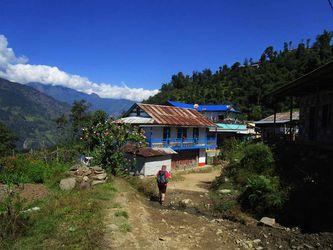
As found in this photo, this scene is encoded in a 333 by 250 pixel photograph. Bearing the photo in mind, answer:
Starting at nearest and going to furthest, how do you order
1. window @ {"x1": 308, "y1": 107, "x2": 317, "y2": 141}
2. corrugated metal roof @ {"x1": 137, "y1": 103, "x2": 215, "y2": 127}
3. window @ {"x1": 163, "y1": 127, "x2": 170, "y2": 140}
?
window @ {"x1": 308, "y1": 107, "x2": 317, "y2": 141}
corrugated metal roof @ {"x1": 137, "y1": 103, "x2": 215, "y2": 127}
window @ {"x1": 163, "y1": 127, "x2": 170, "y2": 140}

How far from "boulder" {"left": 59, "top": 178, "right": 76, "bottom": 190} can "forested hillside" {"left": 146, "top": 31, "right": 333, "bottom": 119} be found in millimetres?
58723

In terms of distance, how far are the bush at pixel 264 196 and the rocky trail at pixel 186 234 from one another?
159cm

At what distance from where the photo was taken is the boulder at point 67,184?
42.1 ft

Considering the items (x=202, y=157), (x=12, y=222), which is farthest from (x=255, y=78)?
(x=12, y=222)

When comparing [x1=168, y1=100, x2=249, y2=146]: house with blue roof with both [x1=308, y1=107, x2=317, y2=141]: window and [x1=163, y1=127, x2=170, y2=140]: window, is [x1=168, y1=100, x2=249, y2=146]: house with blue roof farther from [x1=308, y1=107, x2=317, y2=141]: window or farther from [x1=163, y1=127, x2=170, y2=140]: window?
[x1=308, y1=107, x2=317, y2=141]: window

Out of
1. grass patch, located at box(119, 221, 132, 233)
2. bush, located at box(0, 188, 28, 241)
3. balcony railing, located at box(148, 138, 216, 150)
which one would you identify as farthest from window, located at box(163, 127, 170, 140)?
bush, located at box(0, 188, 28, 241)

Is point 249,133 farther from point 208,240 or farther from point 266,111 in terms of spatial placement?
point 208,240

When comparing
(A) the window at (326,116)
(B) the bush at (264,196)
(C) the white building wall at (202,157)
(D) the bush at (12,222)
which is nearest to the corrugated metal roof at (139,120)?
(C) the white building wall at (202,157)

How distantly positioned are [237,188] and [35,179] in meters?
10.1

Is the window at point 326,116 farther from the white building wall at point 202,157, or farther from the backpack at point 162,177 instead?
the white building wall at point 202,157

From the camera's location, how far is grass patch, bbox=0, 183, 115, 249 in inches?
314

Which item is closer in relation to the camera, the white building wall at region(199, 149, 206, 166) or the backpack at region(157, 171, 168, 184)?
the backpack at region(157, 171, 168, 184)

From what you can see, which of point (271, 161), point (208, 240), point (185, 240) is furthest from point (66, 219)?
point (271, 161)

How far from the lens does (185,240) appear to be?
32.4 feet
